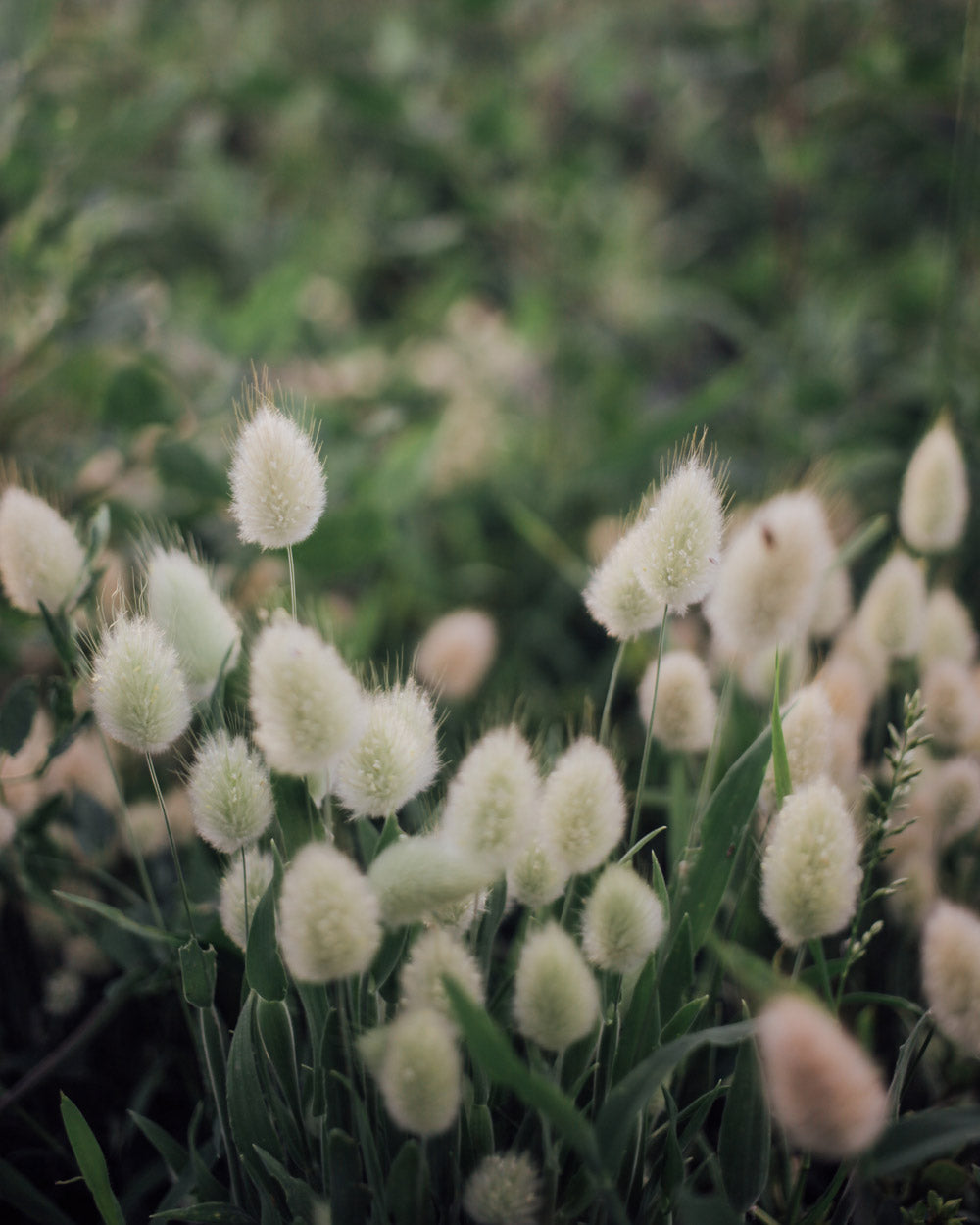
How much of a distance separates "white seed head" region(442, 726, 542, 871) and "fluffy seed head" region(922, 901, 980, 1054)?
0.15 metres

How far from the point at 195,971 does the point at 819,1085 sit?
21 cm

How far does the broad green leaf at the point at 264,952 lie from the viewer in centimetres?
31

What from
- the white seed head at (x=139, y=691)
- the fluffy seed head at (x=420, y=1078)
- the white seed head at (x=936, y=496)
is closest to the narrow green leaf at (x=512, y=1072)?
the fluffy seed head at (x=420, y=1078)

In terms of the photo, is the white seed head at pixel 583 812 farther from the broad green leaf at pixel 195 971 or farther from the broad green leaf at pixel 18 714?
the broad green leaf at pixel 18 714

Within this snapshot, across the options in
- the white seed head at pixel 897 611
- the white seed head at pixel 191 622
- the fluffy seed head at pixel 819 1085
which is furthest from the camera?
the white seed head at pixel 897 611

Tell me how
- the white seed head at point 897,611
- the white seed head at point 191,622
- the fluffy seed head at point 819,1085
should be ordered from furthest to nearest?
1. the white seed head at point 897,611
2. the white seed head at point 191,622
3. the fluffy seed head at point 819,1085

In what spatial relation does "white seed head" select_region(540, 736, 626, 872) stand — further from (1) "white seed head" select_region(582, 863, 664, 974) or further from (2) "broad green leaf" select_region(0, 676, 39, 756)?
(2) "broad green leaf" select_region(0, 676, 39, 756)

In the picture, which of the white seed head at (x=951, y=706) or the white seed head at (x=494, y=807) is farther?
the white seed head at (x=951, y=706)

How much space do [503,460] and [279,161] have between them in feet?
2.21

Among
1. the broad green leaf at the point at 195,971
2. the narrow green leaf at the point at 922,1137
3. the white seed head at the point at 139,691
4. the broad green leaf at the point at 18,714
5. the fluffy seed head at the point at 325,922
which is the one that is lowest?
the narrow green leaf at the point at 922,1137

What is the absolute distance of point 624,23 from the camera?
1485 mm

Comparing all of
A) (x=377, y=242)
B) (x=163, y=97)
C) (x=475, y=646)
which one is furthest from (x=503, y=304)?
(x=475, y=646)

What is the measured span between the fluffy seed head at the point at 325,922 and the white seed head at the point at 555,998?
0.17 ft

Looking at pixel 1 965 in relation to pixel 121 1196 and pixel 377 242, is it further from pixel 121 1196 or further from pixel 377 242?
pixel 377 242
